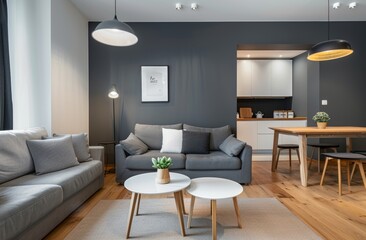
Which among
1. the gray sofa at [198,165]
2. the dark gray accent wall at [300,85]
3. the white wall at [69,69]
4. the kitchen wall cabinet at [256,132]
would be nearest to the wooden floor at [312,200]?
the gray sofa at [198,165]

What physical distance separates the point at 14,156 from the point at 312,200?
323 centimetres

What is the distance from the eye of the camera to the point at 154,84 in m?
3.76

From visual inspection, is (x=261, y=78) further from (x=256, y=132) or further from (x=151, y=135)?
(x=151, y=135)

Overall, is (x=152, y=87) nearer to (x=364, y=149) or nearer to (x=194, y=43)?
(x=194, y=43)

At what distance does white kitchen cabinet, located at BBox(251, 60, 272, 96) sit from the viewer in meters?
5.29

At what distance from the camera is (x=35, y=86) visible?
9.03ft

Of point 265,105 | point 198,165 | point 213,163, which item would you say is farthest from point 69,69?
point 265,105

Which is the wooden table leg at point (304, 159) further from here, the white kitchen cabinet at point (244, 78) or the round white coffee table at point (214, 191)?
the white kitchen cabinet at point (244, 78)

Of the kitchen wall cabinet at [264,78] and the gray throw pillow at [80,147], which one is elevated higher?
the kitchen wall cabinet at [264,78]

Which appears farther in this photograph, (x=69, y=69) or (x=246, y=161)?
(x=69, y=69)

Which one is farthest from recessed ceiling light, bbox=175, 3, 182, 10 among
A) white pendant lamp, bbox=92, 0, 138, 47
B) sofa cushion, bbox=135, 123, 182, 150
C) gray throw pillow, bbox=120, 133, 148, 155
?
gray throw pillow, bbox=120, 133, 148, 155

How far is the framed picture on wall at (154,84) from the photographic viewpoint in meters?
3.76

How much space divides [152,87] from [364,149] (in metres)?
4.36

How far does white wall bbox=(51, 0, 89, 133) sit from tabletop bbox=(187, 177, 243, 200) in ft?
7.16
